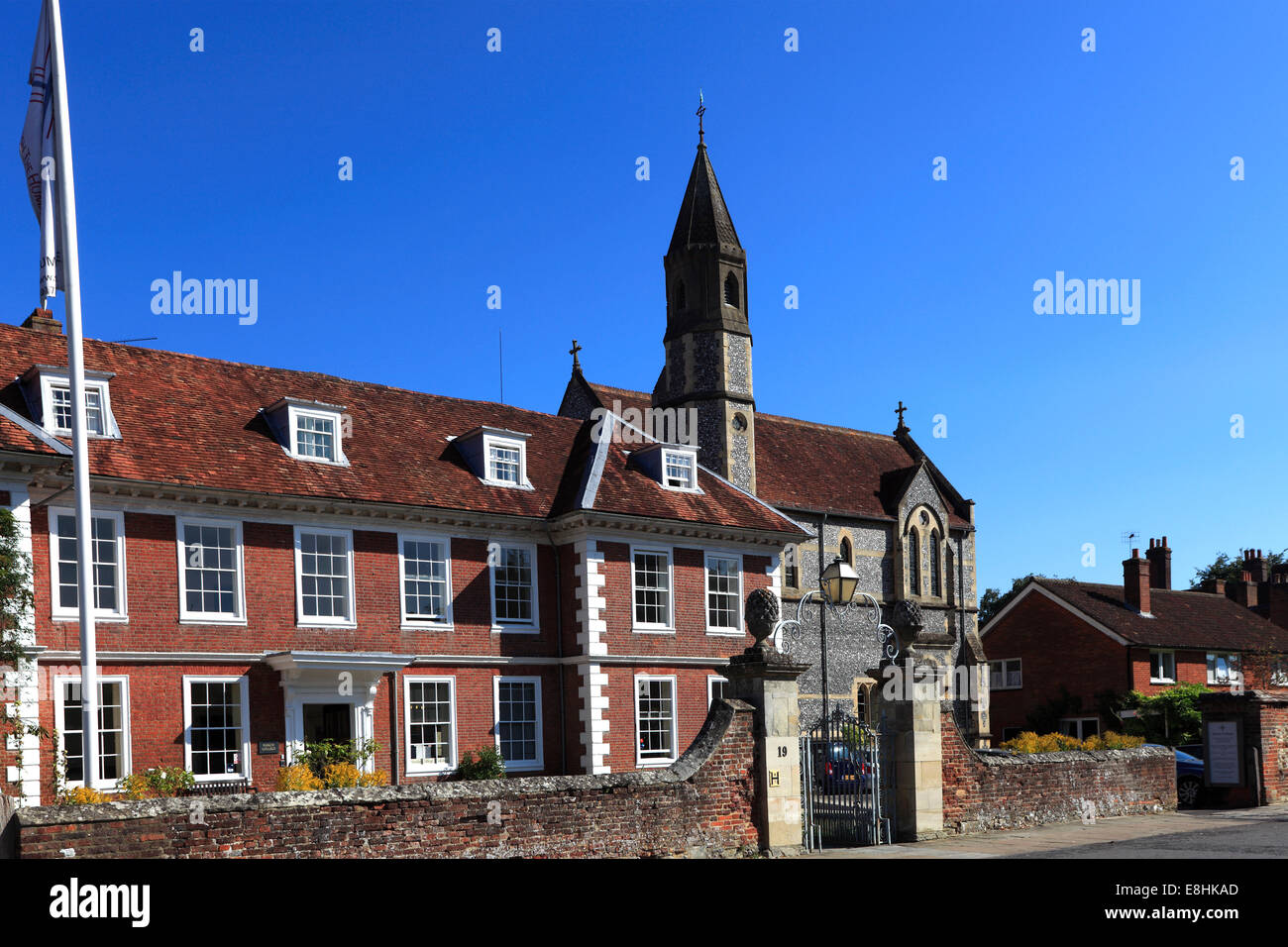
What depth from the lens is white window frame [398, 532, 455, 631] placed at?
25734 millimetres

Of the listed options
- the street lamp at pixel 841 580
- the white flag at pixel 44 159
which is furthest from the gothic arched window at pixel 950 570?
the white flag at pixel 44 159

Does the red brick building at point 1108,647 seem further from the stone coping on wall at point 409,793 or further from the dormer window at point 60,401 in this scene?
the dormer window at point 60,401

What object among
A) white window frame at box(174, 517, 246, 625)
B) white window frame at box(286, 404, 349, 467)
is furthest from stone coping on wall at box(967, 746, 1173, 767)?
white window frame at box(286, 404, 349, 467)

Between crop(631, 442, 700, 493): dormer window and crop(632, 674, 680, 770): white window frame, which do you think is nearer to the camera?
crop(632, 674, 680, 770): white window frame

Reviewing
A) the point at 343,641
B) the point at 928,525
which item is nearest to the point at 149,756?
the point at 343,641

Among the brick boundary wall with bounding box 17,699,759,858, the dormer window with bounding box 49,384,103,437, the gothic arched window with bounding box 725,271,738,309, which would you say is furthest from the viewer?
the gothic arched window with bounding box 725,271,738,309

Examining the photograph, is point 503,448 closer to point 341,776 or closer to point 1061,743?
point 341,776

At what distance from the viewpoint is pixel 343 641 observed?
2466 centimetres

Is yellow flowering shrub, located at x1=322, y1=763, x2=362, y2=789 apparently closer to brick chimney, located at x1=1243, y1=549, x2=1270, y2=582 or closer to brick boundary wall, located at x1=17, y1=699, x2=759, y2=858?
brick boundary wall, located at x1=17, y1=699, x2=759, y2=858

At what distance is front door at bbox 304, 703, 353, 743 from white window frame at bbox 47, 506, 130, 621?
4.26m

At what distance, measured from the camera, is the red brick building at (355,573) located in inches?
850

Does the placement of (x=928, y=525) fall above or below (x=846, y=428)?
below
